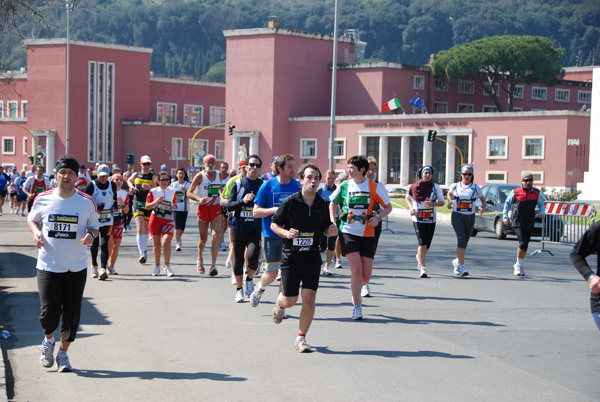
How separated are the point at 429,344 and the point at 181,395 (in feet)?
10.2

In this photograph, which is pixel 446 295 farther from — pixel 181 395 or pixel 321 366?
pixel 181 395

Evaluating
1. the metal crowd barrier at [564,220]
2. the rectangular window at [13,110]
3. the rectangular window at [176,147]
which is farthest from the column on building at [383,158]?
the metal crowd barrier at [564,220]

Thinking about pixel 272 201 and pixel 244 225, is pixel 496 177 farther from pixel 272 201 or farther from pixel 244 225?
pixel 272 201

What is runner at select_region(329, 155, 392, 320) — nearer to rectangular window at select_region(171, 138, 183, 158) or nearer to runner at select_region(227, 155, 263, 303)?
runner at select_region(227, 155, 263, 303)

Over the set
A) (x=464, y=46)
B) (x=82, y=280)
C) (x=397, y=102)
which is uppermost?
(x=464, y=46)

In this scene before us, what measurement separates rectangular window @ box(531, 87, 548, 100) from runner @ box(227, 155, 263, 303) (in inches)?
3226

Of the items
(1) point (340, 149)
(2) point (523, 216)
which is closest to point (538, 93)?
(1) point (340, 149)

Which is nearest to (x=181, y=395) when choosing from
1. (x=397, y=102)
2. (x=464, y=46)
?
(x=397, y=102)

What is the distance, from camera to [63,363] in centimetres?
754

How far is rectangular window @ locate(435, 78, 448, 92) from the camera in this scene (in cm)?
8268

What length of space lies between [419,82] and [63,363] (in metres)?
75.0

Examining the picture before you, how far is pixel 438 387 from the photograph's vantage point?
277 inches

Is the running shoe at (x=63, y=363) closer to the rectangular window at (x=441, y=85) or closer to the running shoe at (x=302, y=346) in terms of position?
the running shoe at (x=302, y=346)

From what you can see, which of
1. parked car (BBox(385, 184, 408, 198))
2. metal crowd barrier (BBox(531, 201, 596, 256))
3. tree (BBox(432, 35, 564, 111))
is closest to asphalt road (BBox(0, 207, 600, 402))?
metal crowd barrier (BBox(531, 201, 596, 256))
